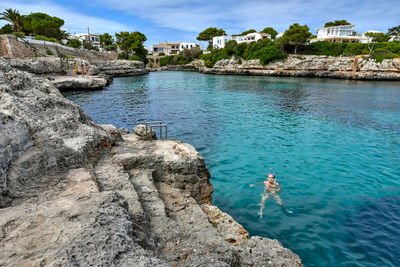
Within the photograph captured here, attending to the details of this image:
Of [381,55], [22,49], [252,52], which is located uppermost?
[252,52]

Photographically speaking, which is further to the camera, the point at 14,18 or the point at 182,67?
the point at 182,67

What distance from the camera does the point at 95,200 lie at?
13.0ft

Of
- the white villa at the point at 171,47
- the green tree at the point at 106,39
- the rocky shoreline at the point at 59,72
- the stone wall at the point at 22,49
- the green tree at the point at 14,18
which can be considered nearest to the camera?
the rocky shoreline at the point at 59,72

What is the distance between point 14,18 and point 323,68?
73.3 metres

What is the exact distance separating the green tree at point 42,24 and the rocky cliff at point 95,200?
64.2 metres

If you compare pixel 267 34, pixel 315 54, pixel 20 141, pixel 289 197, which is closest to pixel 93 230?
pixel 20 141

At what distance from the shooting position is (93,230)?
320 cm

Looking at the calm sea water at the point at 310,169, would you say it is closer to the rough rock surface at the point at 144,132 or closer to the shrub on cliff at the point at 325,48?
the rough rock surface at the point at 144,132

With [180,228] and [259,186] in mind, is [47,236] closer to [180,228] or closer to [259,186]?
[180,228]

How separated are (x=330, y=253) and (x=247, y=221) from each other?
2259mm

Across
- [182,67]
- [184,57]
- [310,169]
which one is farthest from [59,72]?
[184,57]

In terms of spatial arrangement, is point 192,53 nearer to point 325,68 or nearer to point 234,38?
point 234,38

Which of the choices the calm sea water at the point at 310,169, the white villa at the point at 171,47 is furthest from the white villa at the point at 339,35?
the calm sea water at the point at 310,169

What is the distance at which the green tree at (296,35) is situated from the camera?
7206 cm
